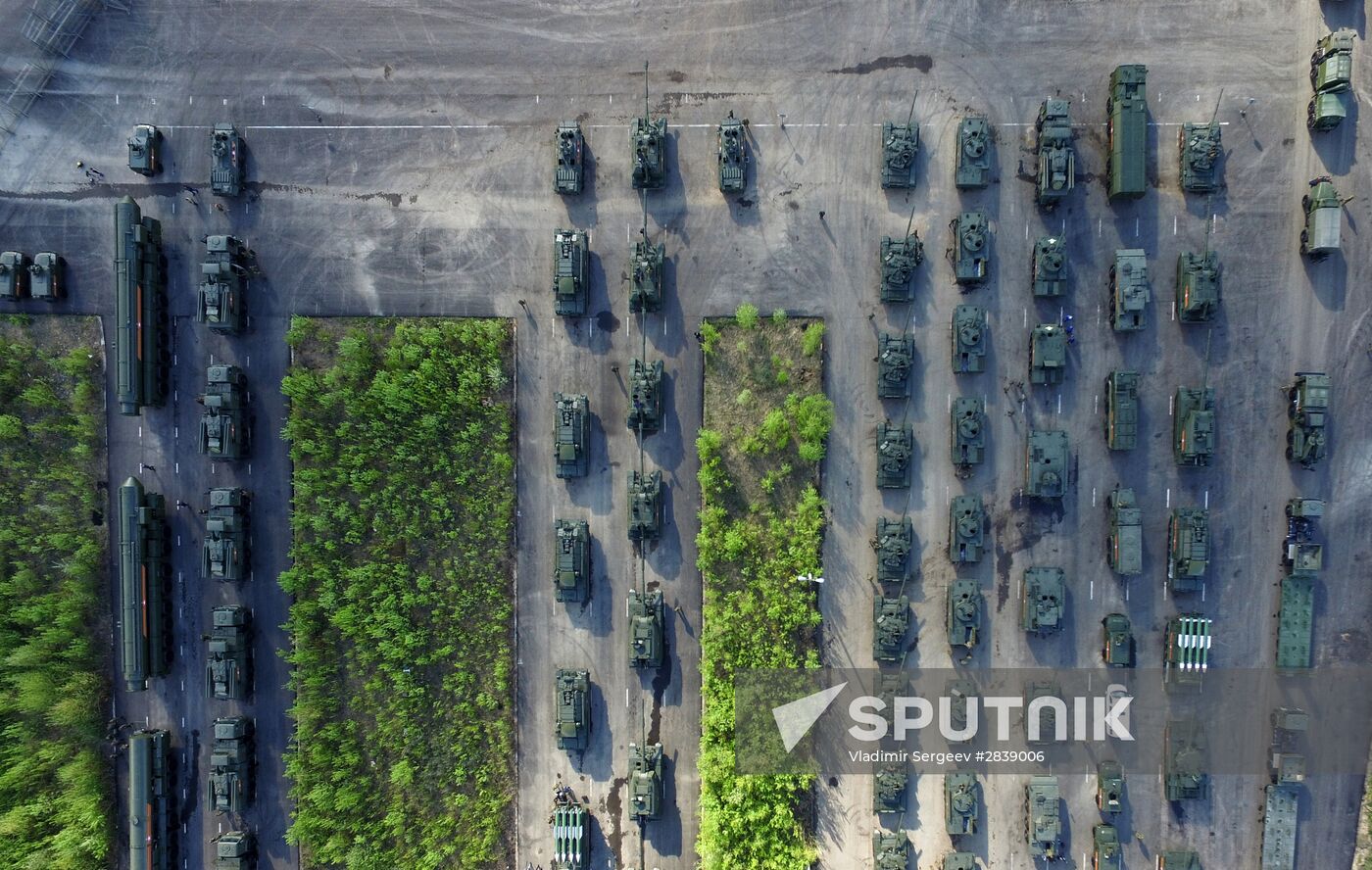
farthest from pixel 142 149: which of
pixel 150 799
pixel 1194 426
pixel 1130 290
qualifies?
pixel 1194 426

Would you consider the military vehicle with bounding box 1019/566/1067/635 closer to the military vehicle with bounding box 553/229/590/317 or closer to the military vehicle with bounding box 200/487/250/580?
the military vehicle with bounding box 553/229/590/317

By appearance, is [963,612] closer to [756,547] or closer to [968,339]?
[756,547]

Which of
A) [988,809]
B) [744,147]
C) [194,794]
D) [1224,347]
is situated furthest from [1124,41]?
[194,794]

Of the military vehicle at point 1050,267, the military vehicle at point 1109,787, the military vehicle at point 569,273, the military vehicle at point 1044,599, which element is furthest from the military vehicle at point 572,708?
the military vehicle at point 1050,267

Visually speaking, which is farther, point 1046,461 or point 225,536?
point 225,536

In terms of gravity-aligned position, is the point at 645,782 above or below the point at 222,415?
below

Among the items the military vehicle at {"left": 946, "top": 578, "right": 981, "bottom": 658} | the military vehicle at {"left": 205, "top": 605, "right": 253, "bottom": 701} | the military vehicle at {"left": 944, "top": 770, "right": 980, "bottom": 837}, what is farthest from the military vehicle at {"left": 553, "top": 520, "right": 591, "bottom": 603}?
the military vehicle at {"left": 944, "top": 770, "right": 980, "bottom": 837}
